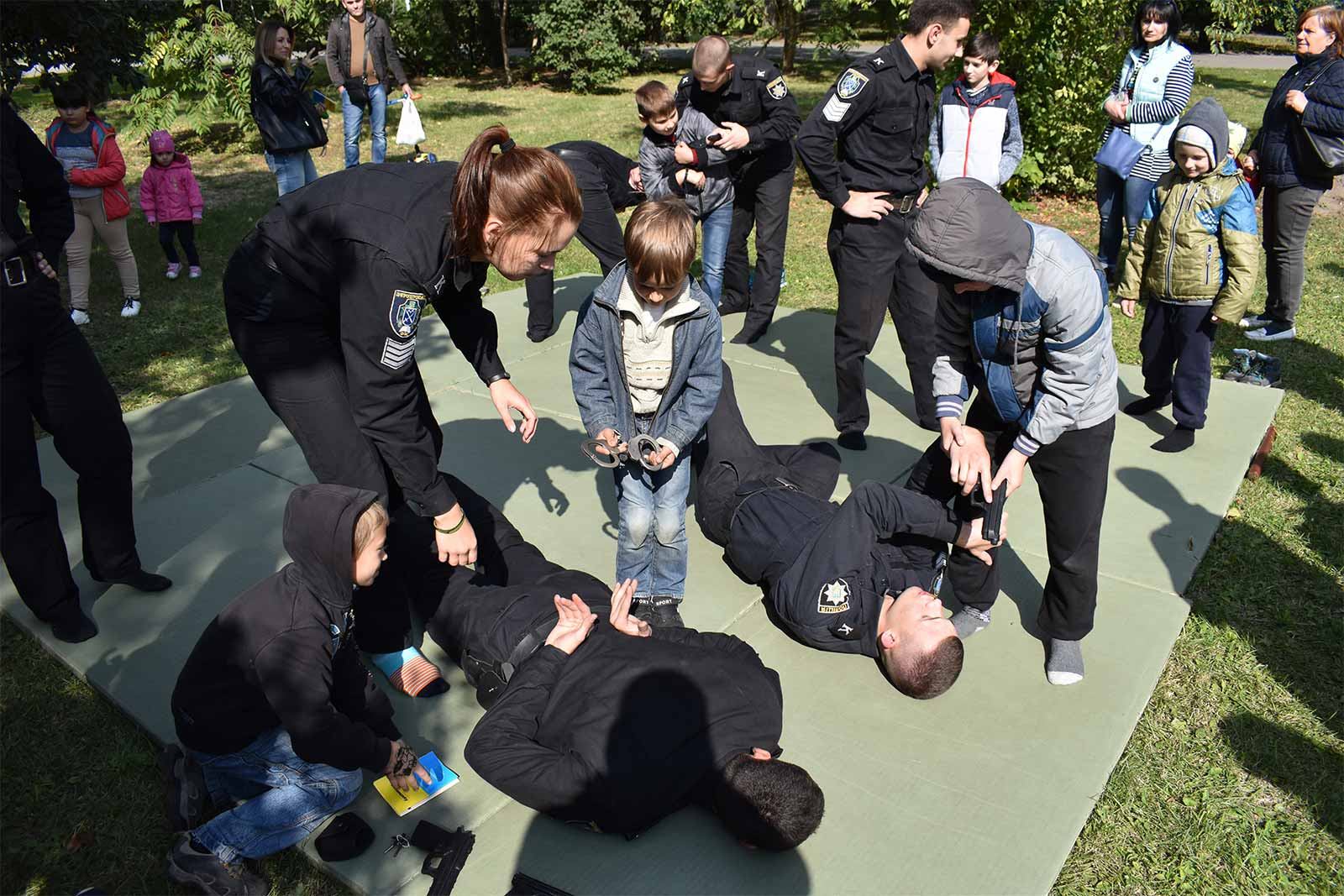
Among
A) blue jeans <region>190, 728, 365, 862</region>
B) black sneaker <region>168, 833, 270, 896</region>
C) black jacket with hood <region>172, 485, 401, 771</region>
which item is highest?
black jacket with hood <region>172, 485, 401, 771</region>

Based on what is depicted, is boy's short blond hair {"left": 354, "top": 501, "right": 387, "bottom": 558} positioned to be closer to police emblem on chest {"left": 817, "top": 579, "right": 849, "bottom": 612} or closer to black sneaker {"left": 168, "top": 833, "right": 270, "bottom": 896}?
black sneaker {"left": 168, "top": 833, "right": 270, "bottom": 896}

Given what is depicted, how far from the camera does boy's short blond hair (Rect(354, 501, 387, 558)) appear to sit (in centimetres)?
266

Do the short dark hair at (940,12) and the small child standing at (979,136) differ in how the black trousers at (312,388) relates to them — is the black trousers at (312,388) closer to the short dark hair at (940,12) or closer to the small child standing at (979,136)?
the short dark hair at (940,12)

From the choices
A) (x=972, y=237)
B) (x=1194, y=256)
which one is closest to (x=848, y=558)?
(x=972, y=237)

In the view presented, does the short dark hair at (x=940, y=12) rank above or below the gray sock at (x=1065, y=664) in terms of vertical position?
above

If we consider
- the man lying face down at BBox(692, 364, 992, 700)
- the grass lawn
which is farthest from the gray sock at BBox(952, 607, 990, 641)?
the grass lawn

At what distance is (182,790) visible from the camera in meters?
2.81

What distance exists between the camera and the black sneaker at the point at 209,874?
2641 mm

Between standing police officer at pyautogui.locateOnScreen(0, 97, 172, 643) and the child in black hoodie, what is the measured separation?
1275 millimetres

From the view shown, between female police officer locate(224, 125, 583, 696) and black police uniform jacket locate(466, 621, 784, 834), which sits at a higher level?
female police officer locate(224, 125, 583, 696)

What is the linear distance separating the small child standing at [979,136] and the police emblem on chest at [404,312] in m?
3.81

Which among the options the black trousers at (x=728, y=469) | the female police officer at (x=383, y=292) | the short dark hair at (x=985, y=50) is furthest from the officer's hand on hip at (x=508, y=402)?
the short dark hair at (x=985, y=50)

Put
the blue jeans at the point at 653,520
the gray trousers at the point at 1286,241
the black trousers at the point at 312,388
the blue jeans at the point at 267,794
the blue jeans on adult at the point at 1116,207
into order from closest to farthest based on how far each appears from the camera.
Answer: the blue jeans at the point at 267,794 → the black trousers at the point at 312,388 → the blue jeans at the point at 653,520 → the gray trousers at the point at 1286,241 → the blue jeans on adult at the point at 1116,207

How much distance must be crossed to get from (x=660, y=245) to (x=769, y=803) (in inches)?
68.6
